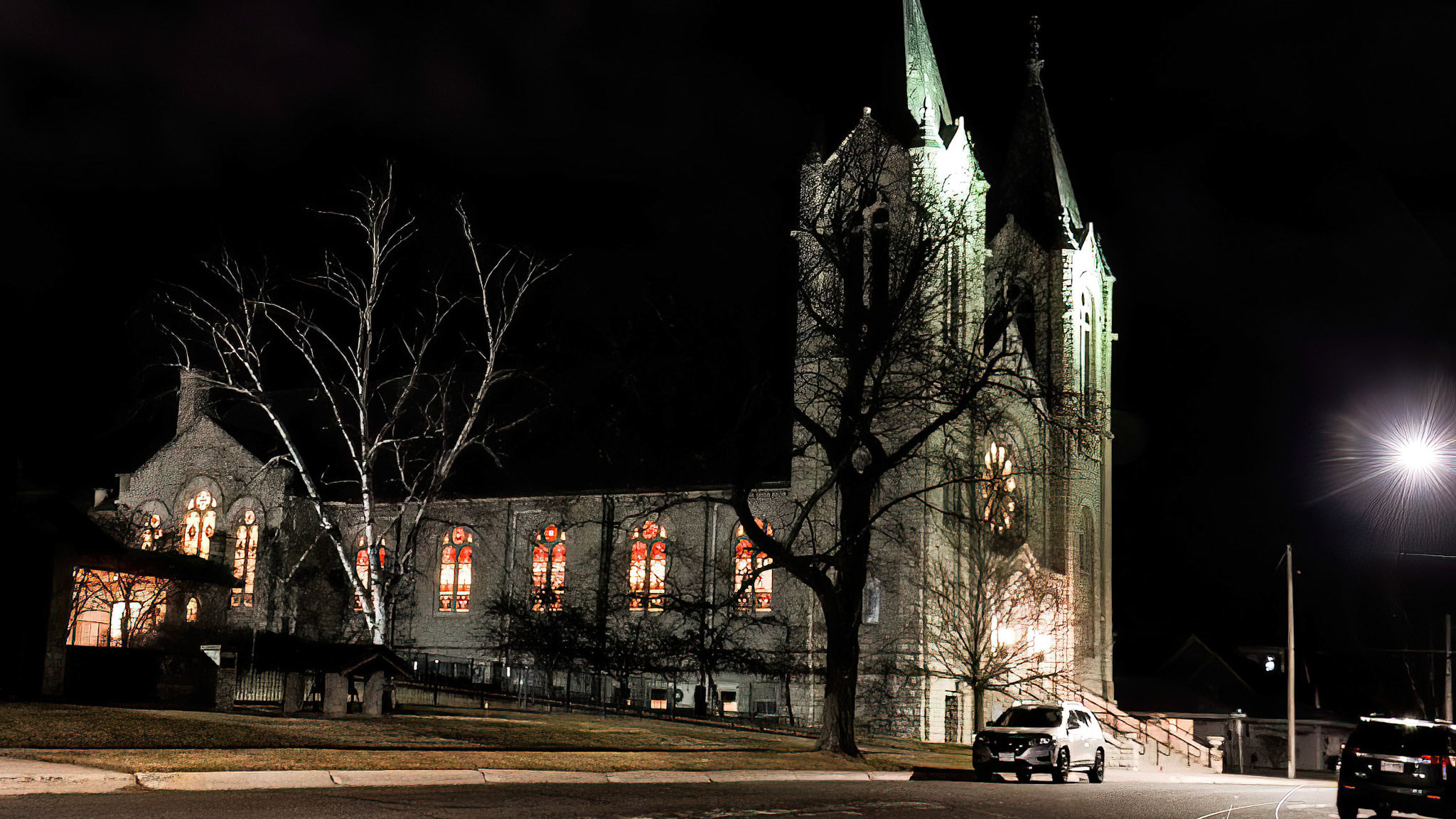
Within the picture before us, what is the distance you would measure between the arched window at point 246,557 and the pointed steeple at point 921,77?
2944cm

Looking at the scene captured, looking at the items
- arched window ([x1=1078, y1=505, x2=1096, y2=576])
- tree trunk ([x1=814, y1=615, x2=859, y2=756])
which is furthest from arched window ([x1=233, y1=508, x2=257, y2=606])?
arched window ([x1=1078, y1=505, x2=1096, y2=576])

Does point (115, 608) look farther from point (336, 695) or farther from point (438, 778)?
point (438, 778)

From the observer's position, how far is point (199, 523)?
54344 millimetres

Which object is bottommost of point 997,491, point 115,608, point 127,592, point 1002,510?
point 115,608

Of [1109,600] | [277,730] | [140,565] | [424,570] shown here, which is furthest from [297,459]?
[1109,600]

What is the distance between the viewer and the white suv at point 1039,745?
25.4 m

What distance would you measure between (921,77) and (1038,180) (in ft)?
41.0

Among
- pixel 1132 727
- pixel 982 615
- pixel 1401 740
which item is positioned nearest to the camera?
pixel 1401 740

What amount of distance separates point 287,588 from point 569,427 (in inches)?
476

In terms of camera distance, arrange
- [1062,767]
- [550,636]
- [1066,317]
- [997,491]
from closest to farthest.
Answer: [1062,767] < [997,491] < [550,636] < [1066,317]

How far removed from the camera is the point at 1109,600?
Answer: 59.7 m

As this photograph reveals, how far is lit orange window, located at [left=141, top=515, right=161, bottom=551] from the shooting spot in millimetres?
48562

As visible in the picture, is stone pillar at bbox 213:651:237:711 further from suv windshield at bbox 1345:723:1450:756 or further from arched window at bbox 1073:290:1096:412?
arched window at bbox 1073:290:1096:412

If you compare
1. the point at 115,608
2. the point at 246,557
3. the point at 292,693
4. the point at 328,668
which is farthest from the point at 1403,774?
the point at 246,557
